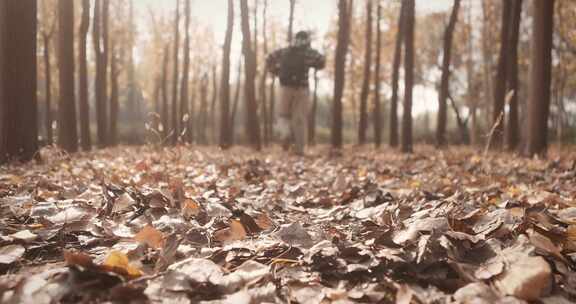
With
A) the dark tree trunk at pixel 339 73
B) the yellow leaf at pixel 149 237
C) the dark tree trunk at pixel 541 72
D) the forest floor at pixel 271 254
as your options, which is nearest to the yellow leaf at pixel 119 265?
the forest floor at pixel 271 254

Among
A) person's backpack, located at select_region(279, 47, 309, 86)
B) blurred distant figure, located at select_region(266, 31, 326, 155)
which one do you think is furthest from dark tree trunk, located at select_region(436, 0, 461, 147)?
person's backpack, located at select_region(279, 47, 309, 86)

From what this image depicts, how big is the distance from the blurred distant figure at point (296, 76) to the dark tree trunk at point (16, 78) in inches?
183

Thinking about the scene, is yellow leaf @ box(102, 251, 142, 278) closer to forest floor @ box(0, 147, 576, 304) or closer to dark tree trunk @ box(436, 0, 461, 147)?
forest floor @ box(0, 147, 576, 304)

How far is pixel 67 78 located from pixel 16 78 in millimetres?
4615

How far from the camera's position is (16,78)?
5.53 m

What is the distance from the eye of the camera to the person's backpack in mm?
8961

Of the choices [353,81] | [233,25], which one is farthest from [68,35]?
[353,81]

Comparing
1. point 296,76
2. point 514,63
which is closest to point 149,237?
point 296,76

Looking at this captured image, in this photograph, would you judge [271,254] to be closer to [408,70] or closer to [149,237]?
Result: [149,237]

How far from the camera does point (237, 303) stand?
4.15 feet

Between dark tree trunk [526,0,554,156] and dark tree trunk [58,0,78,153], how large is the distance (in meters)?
9.27

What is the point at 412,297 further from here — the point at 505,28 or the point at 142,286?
the point at 505,28

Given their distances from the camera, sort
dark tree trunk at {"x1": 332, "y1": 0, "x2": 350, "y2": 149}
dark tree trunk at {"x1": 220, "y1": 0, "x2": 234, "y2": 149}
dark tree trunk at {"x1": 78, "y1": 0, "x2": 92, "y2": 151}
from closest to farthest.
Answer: dark tree trunk at {"x1": 332, "y1": 0, "x2": 350, "y2": 149}, dark tree trunk at {"x1": 78, "y1": 0, "x2": 92, "y2": 151}, dark tree trunk at {"x1": 220, "y1": 0, "x2": 234, "y2": 149}

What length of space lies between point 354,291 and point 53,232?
4.34 ft
